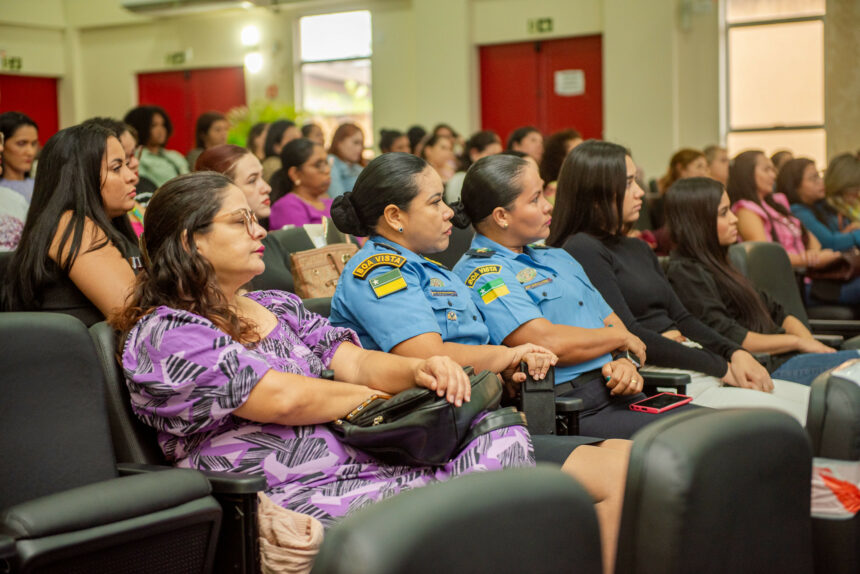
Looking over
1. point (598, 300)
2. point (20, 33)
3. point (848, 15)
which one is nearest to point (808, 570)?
point (598, 300)

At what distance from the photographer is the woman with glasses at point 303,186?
174 inches

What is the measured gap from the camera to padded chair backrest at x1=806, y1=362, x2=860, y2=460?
126 cm

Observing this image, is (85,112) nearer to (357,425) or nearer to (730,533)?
(357,425)

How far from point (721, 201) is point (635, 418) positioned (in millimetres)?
1346

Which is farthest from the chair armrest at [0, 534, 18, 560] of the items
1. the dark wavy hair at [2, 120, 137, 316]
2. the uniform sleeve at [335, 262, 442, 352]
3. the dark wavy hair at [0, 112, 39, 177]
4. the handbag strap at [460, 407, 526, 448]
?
the dark wavy hair at [0, 112, 39, 177]

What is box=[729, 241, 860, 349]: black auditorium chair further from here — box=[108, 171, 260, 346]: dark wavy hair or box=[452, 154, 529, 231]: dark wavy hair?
box=[108, 171, 260, 346]: dark wavy hair

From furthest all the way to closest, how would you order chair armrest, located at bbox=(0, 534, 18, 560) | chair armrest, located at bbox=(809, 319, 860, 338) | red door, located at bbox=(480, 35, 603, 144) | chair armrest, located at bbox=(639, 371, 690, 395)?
red door, located at bbox=(480, 35, 603, 144) → chair armrest, located at bbox=(809, 319, 860, 338) → chair armrest, located at bbox=(639, 371, 690, 395) → chair armrest, located at bbox=(0, 534, 18, 560)

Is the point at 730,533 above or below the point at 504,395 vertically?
above

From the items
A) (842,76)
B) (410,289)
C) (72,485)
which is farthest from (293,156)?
(842,76)

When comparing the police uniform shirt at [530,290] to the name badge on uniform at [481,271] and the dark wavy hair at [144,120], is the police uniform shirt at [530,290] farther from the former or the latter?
the dark wavy hair at [144,120]

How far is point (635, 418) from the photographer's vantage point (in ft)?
7.79

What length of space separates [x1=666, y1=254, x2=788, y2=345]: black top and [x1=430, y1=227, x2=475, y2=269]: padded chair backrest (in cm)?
83

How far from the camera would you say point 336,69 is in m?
11.2

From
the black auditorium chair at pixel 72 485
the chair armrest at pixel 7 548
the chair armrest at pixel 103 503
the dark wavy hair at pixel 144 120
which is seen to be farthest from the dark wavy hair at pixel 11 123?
the chair armrest at pixel 7 548
